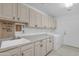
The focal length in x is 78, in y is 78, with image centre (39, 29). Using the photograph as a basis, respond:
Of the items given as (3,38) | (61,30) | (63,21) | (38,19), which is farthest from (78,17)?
(3,38)

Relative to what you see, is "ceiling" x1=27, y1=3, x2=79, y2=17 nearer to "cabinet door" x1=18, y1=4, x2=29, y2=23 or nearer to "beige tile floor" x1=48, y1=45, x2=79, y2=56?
"cabinet door" x1=18, y1=4, x2=29, y2=23

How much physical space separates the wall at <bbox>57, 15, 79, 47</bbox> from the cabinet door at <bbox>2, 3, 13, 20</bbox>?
133 inches

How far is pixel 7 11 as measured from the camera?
178cm

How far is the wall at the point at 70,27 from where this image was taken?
434 centimetres

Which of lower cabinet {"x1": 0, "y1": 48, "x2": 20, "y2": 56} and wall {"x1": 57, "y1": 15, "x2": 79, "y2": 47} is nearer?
lower cabinet {"x1": 0, "y1": 48, "x2": 20, "y2": 56}

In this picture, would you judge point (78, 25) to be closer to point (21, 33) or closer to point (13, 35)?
point (21, 33)

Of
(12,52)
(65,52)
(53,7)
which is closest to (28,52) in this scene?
(12,52)

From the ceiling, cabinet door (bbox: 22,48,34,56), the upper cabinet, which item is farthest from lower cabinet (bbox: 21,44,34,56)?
the ceiling

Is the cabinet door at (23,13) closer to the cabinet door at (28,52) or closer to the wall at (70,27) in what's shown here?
the cabinet door at (28,52)

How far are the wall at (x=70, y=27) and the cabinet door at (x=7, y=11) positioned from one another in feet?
11.1

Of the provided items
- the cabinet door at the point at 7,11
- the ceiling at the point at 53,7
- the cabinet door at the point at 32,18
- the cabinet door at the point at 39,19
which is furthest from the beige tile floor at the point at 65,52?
the cabinet door at the point at 7,11

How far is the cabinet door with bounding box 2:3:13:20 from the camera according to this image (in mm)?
1687

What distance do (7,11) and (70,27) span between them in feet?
12.4

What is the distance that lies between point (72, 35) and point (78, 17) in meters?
1.06
